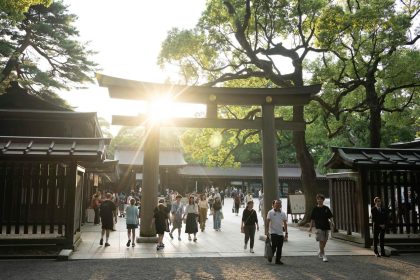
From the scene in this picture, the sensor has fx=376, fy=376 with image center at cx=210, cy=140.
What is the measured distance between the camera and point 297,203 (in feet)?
68.4

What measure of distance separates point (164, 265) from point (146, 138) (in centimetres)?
589

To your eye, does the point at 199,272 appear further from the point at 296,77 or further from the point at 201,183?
the point at 201,183

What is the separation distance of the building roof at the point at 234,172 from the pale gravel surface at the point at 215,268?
37501 millimetres

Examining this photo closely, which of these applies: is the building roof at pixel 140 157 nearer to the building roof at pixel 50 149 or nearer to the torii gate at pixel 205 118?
the torii gate at pixel 205 118

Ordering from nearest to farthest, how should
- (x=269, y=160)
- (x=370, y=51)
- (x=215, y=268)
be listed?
1. (x=215, y=268)
2. (x=269, y=160)
3. (x=370, y=51)

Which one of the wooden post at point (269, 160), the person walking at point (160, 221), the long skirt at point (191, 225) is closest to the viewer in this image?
the person walking at point (160, 221)

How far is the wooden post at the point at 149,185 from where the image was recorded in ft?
45.7

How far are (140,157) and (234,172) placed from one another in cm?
1375

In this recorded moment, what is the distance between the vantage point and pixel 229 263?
10.2m

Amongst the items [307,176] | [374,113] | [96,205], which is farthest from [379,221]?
[96,205]

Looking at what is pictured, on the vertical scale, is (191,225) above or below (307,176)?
below

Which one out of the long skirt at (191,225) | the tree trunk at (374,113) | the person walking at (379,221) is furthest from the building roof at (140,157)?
the person walking at (379,221)

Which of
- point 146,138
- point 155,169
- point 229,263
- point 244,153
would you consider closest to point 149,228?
point 155,169

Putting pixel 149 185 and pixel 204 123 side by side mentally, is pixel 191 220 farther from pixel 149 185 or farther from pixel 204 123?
pixel 204 123
